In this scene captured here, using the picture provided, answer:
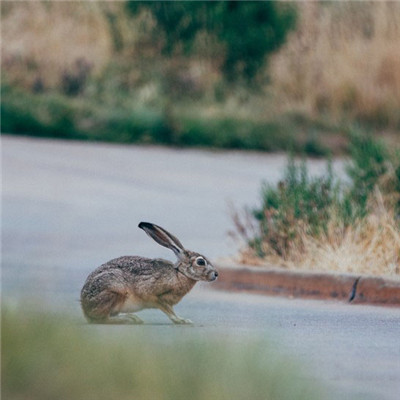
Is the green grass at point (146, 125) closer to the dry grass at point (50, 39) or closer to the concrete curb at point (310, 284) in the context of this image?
the dry grass at point (50, 39)

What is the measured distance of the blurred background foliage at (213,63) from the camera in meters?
24.7

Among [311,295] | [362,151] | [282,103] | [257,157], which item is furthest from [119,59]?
[311,295]

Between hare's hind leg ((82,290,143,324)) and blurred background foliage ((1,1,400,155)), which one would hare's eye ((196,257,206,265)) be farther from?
blurred background foliage ((1,1,400,155))

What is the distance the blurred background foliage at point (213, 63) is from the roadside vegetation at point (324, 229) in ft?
34.9

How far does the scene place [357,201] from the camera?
1333cm

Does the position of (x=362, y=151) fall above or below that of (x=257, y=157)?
above

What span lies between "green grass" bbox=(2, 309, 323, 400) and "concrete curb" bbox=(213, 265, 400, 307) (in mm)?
4118

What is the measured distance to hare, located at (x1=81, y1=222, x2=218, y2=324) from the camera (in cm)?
895

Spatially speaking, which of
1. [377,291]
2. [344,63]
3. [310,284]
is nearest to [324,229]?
[310,284]

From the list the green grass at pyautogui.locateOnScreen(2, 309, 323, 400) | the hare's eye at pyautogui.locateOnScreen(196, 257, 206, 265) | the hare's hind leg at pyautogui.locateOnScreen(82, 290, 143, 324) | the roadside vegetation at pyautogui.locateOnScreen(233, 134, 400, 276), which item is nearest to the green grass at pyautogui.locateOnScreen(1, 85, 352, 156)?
the roadside vegetation at pyautogui.locateOnScreen(233, 134, 400, 276)

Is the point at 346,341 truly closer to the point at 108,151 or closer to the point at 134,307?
the point at 134,307

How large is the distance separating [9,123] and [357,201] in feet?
32.8

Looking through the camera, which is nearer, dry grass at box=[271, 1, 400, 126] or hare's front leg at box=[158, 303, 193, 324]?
hare's front leg at box=[158, 303, 193, 324]

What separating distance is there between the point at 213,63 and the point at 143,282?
18.0 meters
